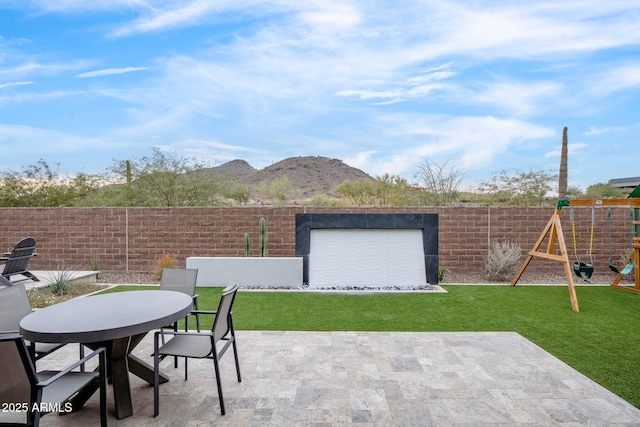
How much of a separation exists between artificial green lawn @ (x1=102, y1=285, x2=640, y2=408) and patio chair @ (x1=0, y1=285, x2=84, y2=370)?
93.4 inches

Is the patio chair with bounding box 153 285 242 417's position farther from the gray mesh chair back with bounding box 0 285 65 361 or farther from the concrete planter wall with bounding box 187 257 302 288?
the concrete planter wall with bounding box 187 257 302 288

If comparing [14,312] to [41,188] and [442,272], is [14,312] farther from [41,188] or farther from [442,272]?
[41,188]

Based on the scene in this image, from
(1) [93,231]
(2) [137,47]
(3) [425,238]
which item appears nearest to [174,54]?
(2) [137,47]

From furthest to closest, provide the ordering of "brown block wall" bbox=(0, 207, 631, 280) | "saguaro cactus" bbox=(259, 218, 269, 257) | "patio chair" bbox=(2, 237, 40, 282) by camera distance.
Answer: "brown block wall" bbox=(0, 207, 631, 280), "saguaro cactus" bbox=(259, 218, 269, 257), "patio chair" bbox=(2, 237, 40, 282)

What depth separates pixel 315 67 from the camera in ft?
38.5

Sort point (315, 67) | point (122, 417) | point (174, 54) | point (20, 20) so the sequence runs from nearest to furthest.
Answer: point (122, 417), point (20, 20), point (174, 54), point (315, 67)

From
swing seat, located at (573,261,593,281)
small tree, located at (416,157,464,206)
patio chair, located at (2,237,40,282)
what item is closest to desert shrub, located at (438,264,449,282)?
swing seat, located at (573,261,593,281)

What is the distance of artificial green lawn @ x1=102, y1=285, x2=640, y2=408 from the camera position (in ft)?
13.5

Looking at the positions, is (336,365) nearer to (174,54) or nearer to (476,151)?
(174,54)

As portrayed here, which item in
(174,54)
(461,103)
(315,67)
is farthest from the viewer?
A: (461,103)

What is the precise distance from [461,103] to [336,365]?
1130cm

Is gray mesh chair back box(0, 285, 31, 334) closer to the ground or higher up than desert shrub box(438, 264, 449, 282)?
higher up

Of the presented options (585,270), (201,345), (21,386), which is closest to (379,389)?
(201,345)

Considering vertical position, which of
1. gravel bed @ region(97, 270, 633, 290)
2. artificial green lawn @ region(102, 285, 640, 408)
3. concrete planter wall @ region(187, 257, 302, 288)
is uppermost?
concrete planter wall @ region(187, 257, 302, 288)
